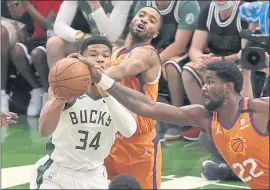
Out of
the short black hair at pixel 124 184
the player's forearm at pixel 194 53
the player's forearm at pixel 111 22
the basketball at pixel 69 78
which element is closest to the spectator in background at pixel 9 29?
the player's forearm at pixel 111 22

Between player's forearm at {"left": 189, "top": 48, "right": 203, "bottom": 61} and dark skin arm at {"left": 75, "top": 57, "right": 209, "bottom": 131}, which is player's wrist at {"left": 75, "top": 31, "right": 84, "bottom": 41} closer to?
player's forearm at {"left": 189, "top": 48, "right": 203, "bottom": 61}

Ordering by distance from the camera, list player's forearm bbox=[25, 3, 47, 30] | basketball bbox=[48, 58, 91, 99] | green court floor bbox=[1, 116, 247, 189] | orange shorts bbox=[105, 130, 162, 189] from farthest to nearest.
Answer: player's forearm bbox=[25, 3, 47, 30]
green court floor bbox=[1, 116, 247, 189]
orange shorts bbox=[105, 130, 162, 189]
basketball bbox=[48, 58, 91, 99]

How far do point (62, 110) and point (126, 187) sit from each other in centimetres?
124

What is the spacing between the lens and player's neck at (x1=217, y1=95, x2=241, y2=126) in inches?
221

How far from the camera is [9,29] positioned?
383 inches

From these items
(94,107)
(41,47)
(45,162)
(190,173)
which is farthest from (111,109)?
(41,47)

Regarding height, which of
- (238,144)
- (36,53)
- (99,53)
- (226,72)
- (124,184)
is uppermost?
(99,53)

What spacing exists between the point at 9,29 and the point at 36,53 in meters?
0.48

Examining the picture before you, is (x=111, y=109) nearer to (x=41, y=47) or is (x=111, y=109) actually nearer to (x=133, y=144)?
(x=133, y=144)

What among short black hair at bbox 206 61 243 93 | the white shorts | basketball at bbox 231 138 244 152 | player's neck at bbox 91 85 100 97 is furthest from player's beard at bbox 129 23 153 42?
the white shorts

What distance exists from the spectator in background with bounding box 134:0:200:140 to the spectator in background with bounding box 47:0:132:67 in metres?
0.25

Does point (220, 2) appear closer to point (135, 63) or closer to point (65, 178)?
point (135, 63)

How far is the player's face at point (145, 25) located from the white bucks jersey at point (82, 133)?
1190 millimetres

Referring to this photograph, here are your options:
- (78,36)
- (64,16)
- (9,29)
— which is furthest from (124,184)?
(9,29)
